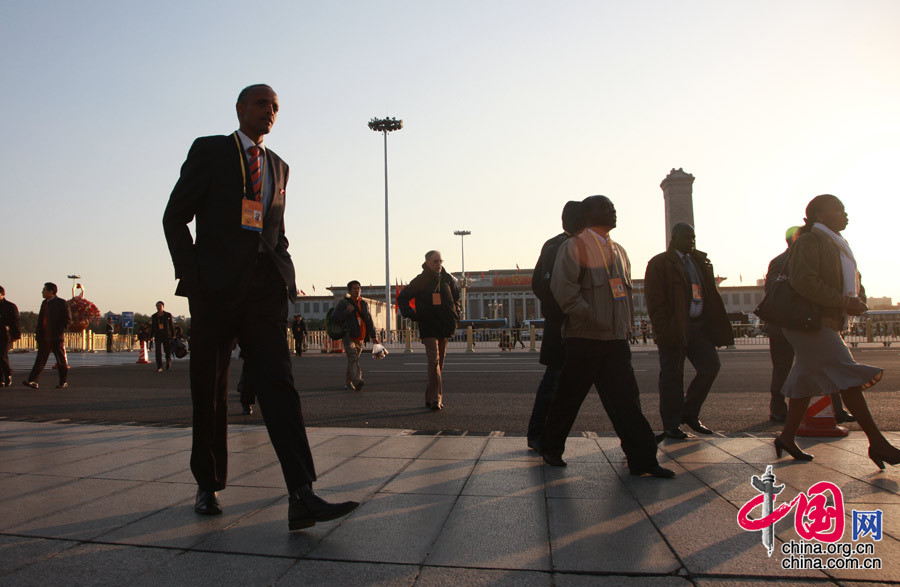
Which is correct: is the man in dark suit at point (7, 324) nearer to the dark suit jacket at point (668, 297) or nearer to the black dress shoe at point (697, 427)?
the dark suit jacket at point (668, 297)

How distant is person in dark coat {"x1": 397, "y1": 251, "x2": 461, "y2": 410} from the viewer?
6977mm

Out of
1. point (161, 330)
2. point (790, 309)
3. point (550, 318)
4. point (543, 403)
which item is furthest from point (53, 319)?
point (790, 309)

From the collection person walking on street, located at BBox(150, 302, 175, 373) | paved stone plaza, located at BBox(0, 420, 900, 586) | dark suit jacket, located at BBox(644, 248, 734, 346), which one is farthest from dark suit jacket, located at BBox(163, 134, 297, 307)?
person walking on street, located at BBox(150, 302, 175, 373)

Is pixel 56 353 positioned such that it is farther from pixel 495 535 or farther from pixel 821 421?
pixel 821 421

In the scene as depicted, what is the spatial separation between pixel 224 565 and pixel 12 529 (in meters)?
1.14

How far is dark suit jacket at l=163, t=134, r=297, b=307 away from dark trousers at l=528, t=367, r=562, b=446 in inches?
92.5

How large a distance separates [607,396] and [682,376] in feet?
4.93

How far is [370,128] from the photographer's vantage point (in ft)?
135

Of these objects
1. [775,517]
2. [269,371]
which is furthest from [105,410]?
[775,517]

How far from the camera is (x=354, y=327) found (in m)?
9.30

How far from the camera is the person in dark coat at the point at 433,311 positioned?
22.9 ft

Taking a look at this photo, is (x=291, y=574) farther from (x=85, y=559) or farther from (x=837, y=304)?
(x=837, y=304)

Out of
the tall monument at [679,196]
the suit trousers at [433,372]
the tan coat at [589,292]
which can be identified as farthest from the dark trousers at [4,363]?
the tall monument at [679,196]

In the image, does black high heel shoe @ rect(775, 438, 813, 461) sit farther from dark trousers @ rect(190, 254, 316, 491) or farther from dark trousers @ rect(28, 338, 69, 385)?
dark trousers @ rect(28, 338, 69, 385)
